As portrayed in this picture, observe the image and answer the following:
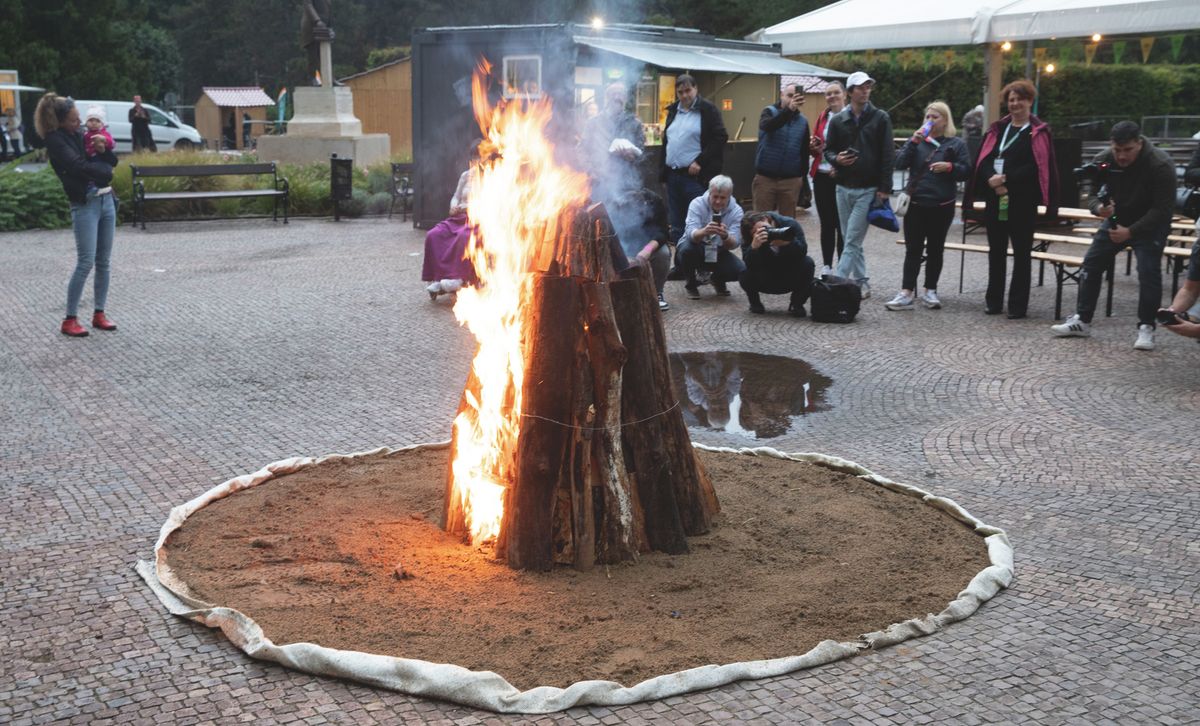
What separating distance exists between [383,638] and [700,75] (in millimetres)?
17997

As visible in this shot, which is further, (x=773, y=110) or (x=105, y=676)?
(x=773, y=110)

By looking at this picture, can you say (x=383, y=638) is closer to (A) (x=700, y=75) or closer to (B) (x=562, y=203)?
(B) (x=562, y=203)

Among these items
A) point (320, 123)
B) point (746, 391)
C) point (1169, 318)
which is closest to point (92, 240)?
point (746, 391)

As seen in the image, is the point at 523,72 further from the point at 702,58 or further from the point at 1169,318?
the point at 1169,318

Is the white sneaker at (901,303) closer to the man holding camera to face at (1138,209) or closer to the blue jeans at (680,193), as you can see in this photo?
the man holding camera to face at (1138,209)

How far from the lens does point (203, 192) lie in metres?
20.8

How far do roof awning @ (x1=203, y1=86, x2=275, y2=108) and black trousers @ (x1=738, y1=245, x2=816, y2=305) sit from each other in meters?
39.1

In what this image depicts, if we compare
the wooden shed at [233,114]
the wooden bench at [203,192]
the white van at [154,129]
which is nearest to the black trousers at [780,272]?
the wooden bench at [203,192]

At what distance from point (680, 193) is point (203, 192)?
418 inches

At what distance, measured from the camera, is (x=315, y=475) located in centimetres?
656

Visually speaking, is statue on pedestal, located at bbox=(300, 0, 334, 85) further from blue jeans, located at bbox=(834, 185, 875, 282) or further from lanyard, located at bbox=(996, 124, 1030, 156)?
lanyard, located at bbox=(996, 124, 1030, 156)

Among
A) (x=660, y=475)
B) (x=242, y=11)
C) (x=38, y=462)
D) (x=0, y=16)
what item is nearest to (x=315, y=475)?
(x=38, y=462)

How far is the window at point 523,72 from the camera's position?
1764 centimetres

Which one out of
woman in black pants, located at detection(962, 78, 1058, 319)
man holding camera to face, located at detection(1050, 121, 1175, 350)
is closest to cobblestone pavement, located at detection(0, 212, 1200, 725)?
man holding camera to face, located at detection(1050, 121, 1175, 350)
